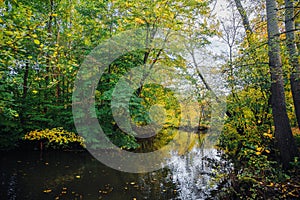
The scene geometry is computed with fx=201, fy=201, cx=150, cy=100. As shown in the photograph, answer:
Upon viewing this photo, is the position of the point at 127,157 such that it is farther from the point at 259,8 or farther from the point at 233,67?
the point at 259,8

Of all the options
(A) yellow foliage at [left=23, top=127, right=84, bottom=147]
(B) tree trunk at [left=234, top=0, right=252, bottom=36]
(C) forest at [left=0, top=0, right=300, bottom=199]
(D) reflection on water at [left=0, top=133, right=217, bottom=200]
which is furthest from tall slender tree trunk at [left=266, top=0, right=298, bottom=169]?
(A) yellow foliage at [left=23, top=127, right=84, bottom=147]

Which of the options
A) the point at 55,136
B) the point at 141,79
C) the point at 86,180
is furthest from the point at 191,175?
the point at 55,136

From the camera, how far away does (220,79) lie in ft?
19.3

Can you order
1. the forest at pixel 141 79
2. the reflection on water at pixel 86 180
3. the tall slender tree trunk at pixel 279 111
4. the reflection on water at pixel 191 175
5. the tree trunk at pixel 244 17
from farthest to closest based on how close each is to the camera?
the tree trunk at pixel 244 17, the forest at pixel 141 79, the reflection on water at pixel 191 175, the reflection on water at pixel 86 180, the tall slender tree trunk at pixel 279 111

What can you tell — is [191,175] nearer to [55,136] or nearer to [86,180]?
[86,180]

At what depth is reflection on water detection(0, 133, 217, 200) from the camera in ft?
14.9

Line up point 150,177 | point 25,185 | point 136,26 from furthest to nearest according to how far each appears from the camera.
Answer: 1. point 136,26
2. point 150,177
3. point 25,185

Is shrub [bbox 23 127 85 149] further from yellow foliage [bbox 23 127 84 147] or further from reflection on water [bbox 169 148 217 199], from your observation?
reflection on water [bbox 169 148 217 199]

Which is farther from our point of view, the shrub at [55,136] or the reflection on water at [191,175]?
the shrub at [55,136]

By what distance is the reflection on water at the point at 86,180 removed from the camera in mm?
4530

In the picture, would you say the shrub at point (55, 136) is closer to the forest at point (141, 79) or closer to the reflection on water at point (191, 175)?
the forest at point (141, 79)

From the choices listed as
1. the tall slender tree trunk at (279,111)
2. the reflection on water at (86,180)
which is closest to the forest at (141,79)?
the reflection on water at (86,180)

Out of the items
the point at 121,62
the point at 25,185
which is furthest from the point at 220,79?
the point at 25,185

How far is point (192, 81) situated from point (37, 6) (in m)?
6.28
